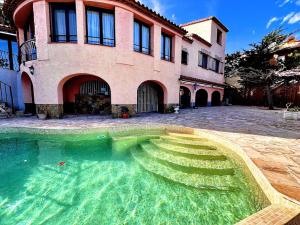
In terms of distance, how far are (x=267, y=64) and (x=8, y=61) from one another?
25.0m

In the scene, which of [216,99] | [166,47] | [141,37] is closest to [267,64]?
[216,99]

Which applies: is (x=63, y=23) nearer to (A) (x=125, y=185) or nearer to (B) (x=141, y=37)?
(B) (x=141, y=37)

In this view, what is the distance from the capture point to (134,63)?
376 inches

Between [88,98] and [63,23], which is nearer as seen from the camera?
[63,23]

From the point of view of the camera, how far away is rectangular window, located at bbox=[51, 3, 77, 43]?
858 centimetres

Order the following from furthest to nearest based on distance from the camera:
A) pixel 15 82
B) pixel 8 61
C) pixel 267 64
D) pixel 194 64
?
pixel 267 64, pixel 194 64, pixel 8 61, pixel 15 82

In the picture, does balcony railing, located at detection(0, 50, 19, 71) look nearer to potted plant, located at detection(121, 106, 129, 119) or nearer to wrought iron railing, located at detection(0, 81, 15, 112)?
wrought iron railing, located at detection(0, 81, 15, 112)

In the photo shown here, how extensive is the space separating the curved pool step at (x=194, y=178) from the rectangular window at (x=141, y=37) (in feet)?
26.7

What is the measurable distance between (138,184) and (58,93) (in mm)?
7862

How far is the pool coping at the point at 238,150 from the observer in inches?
75.7

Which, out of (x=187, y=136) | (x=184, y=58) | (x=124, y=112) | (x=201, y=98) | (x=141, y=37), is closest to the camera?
(x=187, y=136)

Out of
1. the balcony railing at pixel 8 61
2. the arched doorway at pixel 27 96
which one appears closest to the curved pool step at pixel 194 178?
the arched doorway at pixel 27 96

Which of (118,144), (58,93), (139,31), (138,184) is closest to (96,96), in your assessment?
(58,93)

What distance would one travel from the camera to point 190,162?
4.11 metres
